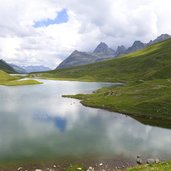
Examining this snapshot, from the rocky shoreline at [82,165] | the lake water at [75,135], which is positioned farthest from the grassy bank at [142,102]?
the rocky shoreline at [82,165]

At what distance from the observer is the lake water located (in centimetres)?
6216

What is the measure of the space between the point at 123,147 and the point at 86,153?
1021 centimetres

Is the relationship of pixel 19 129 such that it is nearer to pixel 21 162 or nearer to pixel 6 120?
pixel 6 120

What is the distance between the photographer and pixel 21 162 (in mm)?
55219

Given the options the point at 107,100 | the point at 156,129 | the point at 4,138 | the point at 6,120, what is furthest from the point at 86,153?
the point at 107,100

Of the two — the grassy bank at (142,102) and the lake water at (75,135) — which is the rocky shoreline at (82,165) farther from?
the grassy bank at (142,102)

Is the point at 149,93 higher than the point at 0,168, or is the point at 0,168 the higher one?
the point at 149,93

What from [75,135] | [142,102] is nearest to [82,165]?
[75,135]

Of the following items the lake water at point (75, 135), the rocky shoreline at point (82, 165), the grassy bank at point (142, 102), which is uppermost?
the grassy bank at point (142, 102)

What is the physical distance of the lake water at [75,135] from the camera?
6216 cm

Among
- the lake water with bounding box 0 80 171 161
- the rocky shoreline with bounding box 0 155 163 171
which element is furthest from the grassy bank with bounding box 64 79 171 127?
the rocky shoreline with bounding box 0 155 163 171

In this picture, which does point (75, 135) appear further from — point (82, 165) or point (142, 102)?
point (142, 102)

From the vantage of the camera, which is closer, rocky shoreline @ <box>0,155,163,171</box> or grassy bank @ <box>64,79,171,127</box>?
rocky shoreline @ <box>0,155,163,171</box>

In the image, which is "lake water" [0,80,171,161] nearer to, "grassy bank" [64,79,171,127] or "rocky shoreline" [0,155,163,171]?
"rocky shoreline" [0,155,163,171]
